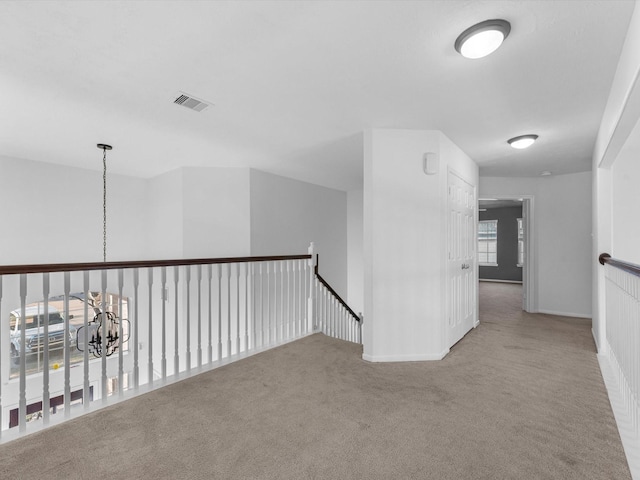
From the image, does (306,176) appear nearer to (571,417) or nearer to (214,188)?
(214,188)

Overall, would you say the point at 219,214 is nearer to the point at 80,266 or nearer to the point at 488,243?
the point at 80,266

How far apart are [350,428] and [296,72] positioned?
2.37 m

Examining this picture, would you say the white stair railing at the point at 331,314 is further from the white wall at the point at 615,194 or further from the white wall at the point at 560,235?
the white wall at the point at 560,235

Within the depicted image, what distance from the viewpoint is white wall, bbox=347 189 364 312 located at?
7064 millimetres

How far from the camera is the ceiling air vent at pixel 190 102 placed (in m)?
2.65

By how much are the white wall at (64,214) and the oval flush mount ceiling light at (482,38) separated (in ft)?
17.6

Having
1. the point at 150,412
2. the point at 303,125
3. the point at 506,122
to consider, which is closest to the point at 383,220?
the point at 303,125

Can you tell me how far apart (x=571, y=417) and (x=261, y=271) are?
9.41 feet

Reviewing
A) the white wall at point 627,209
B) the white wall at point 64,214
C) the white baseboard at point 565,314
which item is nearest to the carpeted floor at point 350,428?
the white wall at point 627,209

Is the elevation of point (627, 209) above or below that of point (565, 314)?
above

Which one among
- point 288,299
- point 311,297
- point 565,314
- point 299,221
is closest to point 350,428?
point 288,299

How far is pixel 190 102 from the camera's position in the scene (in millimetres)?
2740

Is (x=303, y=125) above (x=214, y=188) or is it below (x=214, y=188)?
above

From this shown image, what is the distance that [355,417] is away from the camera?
2.23m
